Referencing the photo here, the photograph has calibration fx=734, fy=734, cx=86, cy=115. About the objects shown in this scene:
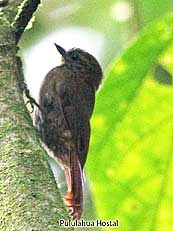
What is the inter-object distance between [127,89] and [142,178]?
0.19 metres

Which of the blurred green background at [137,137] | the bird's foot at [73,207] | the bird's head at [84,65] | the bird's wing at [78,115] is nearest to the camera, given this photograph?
the blurred green background at [137,137]

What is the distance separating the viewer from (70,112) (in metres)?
2.70

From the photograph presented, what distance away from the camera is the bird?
240 cm

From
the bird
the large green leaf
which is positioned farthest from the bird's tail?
the large green leaf

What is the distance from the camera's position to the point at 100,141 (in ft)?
5.25

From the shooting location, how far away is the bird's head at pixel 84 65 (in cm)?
309

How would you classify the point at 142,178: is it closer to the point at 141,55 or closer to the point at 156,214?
the point at 156,214

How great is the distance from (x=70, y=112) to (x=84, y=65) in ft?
1.54

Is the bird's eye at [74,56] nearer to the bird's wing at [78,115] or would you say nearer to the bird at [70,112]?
the bird at [70,112]

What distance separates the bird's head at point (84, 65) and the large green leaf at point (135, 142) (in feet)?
4.74

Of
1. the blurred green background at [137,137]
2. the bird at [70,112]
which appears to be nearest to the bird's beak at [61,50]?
the bird at [70,112]

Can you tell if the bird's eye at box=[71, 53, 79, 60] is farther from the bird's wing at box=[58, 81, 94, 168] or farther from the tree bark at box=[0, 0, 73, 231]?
the tree bark at box=[0, 0, 73, 231]

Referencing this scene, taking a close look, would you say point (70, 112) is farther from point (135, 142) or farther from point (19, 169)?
point (19, 169)

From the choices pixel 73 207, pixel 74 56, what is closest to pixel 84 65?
pixel 74 56
